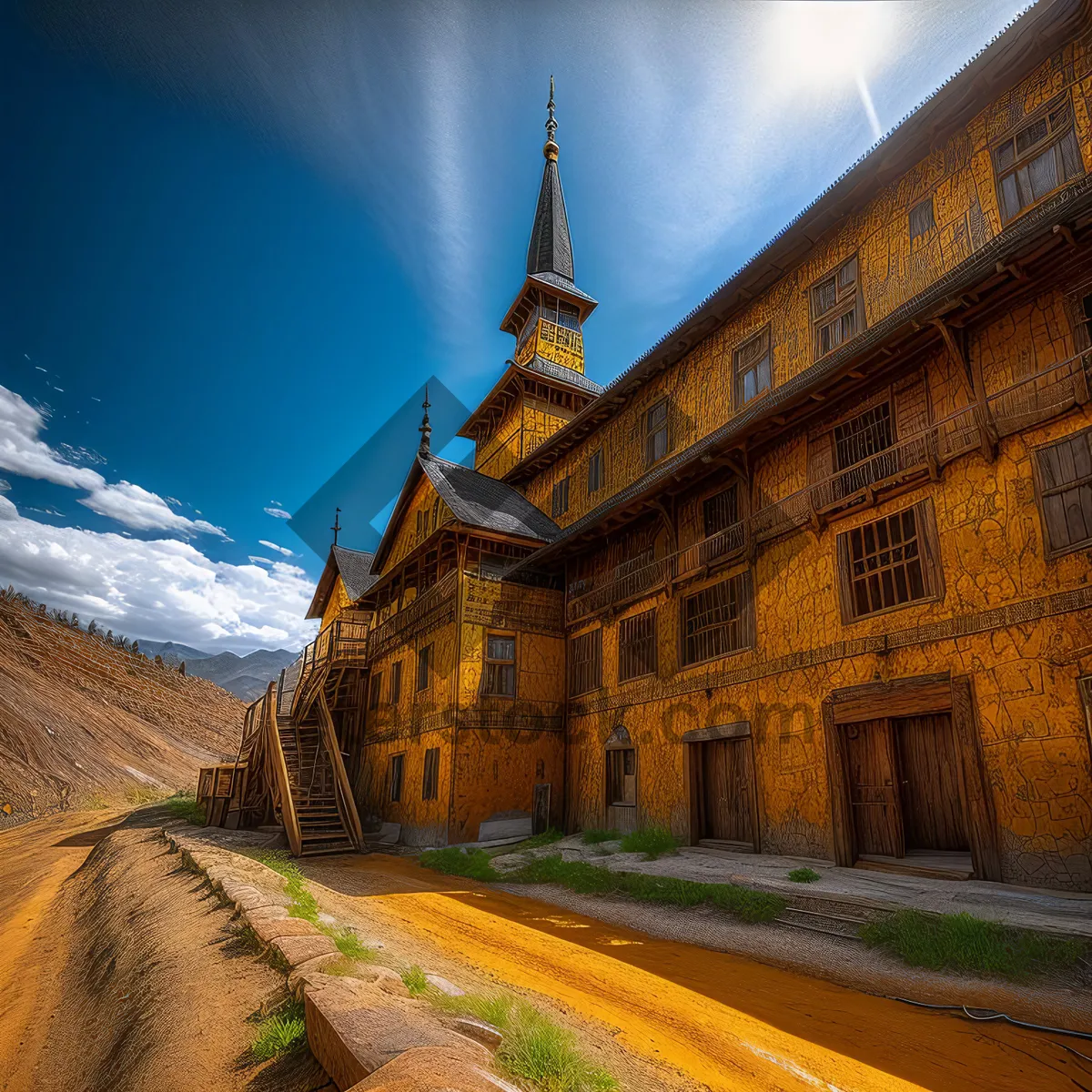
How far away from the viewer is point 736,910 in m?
9.54

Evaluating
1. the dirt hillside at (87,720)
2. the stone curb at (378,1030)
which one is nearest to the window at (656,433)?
the stone curb at (378,1030)

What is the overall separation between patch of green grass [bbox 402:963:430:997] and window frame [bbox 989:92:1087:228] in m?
13.9

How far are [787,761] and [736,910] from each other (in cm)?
350

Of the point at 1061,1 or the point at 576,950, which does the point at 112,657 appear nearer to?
the point at 576,950

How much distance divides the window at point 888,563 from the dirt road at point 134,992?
33.1 feet

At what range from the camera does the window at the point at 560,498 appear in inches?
953

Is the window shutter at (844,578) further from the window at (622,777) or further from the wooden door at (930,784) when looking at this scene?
the window at (622,777)

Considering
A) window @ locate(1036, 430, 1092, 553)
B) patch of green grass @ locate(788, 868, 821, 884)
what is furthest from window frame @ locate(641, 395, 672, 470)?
patch of green grass @ locate(788, 868, 821, 884)

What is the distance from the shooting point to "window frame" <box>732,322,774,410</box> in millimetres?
16109

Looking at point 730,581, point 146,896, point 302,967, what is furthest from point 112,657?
point 302,967

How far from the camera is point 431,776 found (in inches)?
774

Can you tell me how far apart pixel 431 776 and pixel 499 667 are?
3.64 meters

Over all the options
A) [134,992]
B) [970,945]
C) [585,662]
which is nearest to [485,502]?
[585,662]

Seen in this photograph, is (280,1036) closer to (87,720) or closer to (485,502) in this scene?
(485,502)
